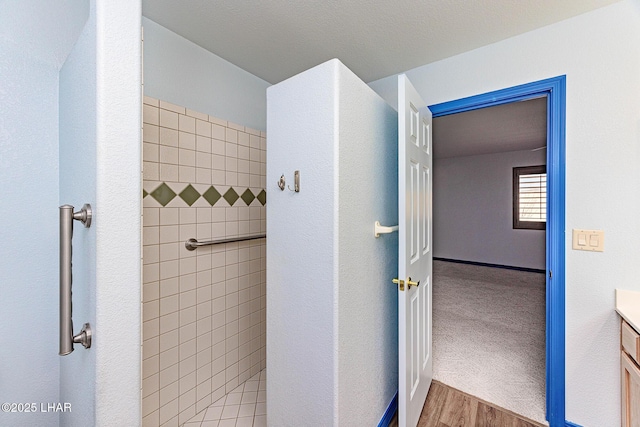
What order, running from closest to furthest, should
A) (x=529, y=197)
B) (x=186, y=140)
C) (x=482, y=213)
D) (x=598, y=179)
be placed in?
(x=598, y=179) < (x=186, y=140) < (x=529, y=197) < (x=482, y=213)

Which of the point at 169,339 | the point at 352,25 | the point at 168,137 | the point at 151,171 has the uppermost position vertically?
the point at 352,25

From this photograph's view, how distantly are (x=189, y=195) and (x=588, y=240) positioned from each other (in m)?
2.28

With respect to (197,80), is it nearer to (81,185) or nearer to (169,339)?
(81,185)

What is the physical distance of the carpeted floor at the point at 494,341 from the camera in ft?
6.07

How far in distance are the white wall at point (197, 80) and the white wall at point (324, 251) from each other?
78cm

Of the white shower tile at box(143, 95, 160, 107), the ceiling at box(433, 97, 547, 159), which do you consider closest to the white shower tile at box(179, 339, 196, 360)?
the white shower tile at box(143, 95, 160, 107)

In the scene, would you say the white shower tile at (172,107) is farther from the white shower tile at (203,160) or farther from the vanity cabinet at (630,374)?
the vanity cabinet at (630,374)

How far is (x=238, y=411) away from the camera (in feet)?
5.61

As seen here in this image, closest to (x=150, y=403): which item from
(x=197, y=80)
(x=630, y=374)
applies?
(x=197, y=80)

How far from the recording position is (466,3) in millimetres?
1399

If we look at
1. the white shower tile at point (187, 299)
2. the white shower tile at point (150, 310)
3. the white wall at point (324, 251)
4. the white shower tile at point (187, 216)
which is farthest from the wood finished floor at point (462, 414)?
the white shower tile at point (187, 216)

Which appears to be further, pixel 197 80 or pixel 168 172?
pixel 197 80

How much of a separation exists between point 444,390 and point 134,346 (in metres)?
1.99

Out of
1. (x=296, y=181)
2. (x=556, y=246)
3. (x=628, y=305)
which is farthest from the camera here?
(x=556, y=246)
